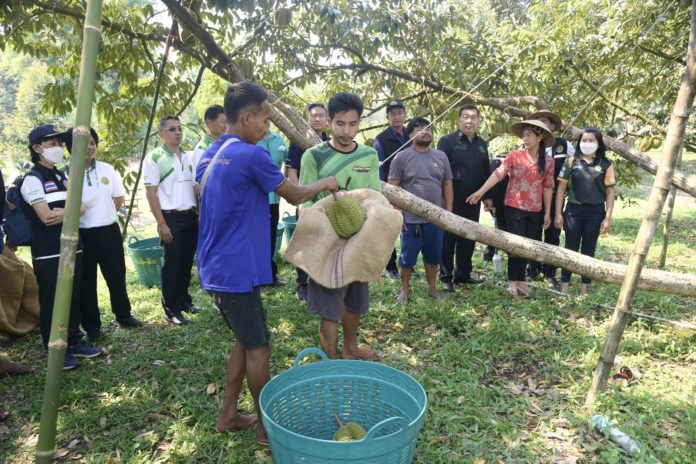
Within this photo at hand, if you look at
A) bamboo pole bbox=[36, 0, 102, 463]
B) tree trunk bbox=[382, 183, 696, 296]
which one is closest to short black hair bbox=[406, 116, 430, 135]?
tree trunk bbox=[382, 183, 696, 296]

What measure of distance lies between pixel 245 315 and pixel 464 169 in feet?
10.7

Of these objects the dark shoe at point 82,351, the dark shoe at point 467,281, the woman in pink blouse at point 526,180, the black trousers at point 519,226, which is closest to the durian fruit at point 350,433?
the dark shoe at point 82,351

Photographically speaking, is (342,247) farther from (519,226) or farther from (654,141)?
(654,141)

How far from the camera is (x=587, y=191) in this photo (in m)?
4.39

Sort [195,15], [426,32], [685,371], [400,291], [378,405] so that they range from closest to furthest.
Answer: [378,405] < [685,371] < [195,15] < [400,291] < [426,32]

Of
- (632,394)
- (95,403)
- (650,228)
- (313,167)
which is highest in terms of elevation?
(313,167)

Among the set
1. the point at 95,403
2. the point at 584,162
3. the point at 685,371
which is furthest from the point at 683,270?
the point at 95,403

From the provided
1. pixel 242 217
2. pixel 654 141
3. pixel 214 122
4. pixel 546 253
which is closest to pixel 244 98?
pixel 242 217

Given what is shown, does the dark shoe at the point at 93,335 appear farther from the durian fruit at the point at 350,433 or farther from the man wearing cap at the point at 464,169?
the man wearing cap at the point at 464,169

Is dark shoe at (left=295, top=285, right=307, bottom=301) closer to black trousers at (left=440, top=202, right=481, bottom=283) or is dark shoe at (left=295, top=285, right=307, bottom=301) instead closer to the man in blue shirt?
black trousers at (left=440, top=202, right=481, bottom=283)

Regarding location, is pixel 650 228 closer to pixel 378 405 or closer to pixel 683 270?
pixel 378 405

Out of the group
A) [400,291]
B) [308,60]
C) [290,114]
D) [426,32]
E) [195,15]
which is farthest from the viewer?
[308,60]

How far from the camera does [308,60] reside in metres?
5.62

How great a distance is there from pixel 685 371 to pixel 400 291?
2356mm
